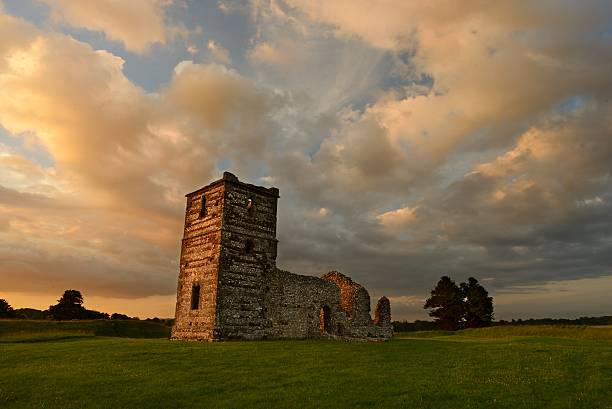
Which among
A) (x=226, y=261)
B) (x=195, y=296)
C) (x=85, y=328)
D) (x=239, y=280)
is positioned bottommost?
(x=85, y=328)

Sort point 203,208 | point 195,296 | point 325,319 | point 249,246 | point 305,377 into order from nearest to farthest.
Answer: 1. point 305,377
2. point 195,296
3. point 249,246
4. point 203,208
5. point 325,319

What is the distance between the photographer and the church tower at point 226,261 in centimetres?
2777

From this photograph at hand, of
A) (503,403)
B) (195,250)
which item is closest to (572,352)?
(503,403)

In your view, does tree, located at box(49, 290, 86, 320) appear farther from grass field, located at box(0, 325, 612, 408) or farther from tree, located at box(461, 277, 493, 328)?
tree, located at box(461, 277, 493, 328)

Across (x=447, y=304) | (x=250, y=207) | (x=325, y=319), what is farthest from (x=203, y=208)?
(x=447, y=304)

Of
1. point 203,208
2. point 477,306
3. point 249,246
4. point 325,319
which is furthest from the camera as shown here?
point 477,306

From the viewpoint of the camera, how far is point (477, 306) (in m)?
61.9

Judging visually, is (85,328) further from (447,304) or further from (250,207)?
(447,304)

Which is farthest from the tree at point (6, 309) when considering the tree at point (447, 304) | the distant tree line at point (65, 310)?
the tree at point (447, 304)

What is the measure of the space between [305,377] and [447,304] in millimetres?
53146

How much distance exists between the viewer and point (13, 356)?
789 inches

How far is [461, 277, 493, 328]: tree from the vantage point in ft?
203

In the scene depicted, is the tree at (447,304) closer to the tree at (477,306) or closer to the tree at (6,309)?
the tree at (477,306)

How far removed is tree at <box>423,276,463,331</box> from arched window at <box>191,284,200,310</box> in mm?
43527
